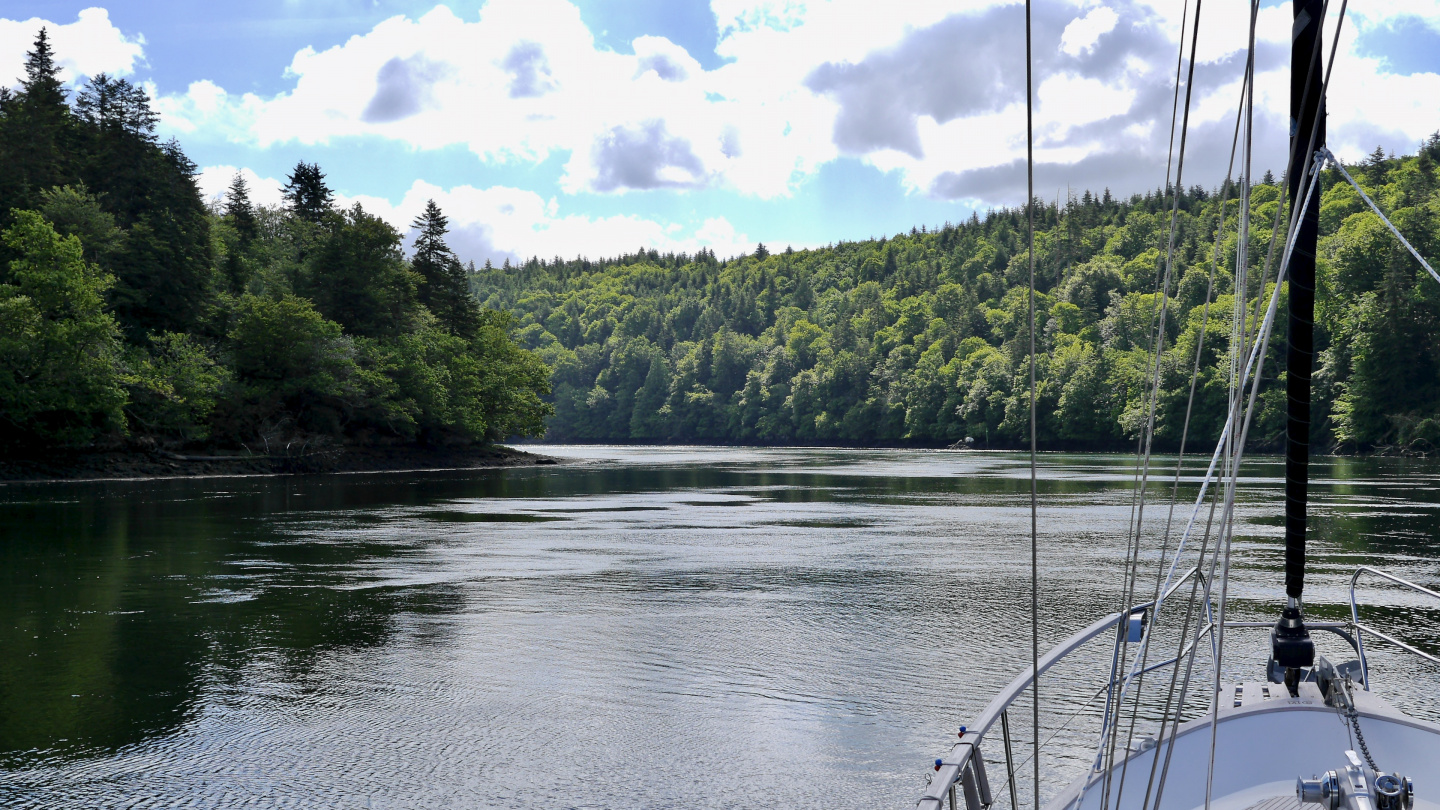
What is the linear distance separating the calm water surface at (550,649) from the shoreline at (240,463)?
2309 centimetres

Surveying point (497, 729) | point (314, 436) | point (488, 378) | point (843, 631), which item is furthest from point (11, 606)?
point (488, 378)

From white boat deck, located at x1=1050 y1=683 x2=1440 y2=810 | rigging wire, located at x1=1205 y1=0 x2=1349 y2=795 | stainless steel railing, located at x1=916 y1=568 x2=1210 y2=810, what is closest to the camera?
rigging wire, located at x1=1205 y1=0 x2=1349 y2=795

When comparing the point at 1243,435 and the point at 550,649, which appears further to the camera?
the point at 550,649

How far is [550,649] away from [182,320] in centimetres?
5757

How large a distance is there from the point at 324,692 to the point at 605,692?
3.02m

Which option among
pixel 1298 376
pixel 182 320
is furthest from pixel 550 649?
pixel 182 320

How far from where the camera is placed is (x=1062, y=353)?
116625 millimetres

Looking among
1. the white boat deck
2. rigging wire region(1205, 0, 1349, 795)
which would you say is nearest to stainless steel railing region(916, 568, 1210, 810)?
rigging wire region(1205, 0, 1349, 795)

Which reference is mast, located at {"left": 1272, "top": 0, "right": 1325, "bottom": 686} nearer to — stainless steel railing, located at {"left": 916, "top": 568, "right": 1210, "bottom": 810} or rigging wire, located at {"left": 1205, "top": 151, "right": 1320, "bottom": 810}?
stainless steel railing, located at {"left": 916, "top": 568, "right": 1210, "bottom": 810}

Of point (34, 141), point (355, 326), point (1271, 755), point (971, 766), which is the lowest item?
point (1271, 755)

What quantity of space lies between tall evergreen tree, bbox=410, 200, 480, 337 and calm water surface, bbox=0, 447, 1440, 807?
5806 cm

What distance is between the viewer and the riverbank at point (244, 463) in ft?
166

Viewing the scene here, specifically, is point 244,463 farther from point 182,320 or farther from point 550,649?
point 550,649

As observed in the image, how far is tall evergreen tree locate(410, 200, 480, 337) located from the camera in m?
88.1
